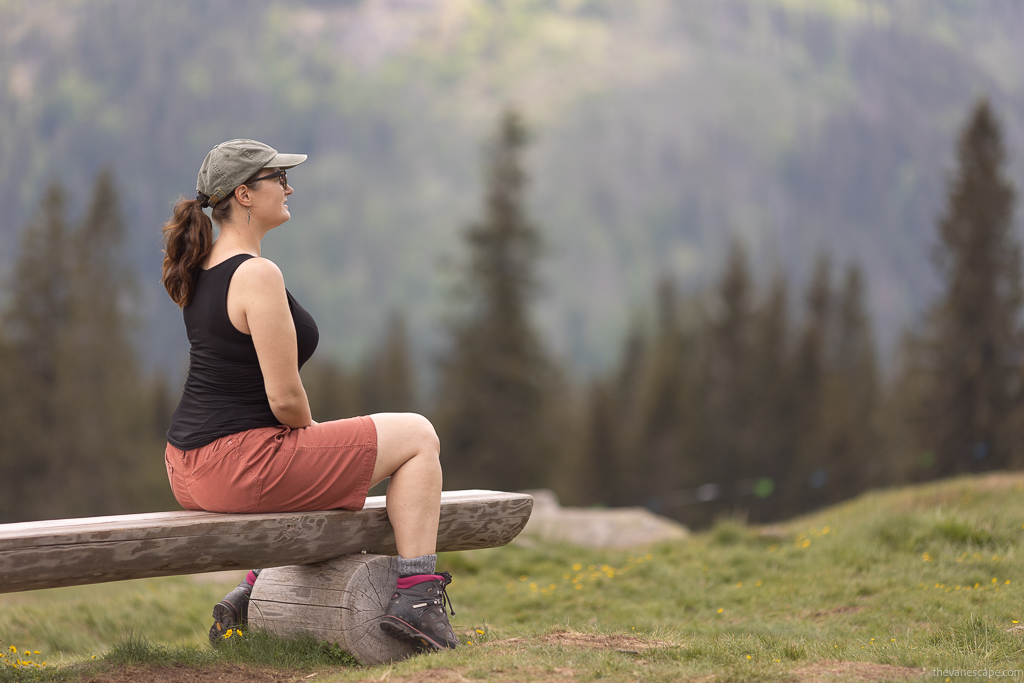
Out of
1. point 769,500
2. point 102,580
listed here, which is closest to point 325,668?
point 102,580

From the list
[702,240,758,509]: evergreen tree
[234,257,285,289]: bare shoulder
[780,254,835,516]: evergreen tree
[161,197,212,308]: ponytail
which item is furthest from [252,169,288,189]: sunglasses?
[702,240,758,509]: evergreen tree

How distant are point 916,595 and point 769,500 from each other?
151 ft

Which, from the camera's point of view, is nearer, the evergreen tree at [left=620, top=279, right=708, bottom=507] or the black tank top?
the black tank top

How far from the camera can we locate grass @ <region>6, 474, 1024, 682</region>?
3.95 m

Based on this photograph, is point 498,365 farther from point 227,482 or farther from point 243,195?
point 227,482

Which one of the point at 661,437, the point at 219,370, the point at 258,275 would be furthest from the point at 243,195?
the point at 661,437

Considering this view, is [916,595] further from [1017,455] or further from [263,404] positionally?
[1017,455]

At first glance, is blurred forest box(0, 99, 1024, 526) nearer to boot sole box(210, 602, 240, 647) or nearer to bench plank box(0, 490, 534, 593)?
boot sole box(210, 602, 240, 647)

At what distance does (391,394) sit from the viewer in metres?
65.7

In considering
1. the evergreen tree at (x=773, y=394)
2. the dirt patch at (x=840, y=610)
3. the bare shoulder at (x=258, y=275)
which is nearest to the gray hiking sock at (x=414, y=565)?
the bare shoulder at (x=258, y=275)

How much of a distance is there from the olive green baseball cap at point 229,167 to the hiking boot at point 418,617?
6.40 feet

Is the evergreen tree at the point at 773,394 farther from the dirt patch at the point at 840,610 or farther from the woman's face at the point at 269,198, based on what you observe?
the woman's face at the point at 269,198

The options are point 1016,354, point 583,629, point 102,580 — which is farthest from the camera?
point 1016,354

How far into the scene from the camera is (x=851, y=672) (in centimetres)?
371
